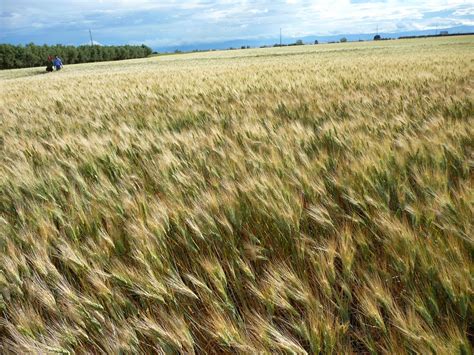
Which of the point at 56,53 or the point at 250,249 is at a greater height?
the point at 56,53

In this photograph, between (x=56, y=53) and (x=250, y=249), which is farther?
(x=56, y=53)

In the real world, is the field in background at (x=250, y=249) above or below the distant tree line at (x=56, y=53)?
below

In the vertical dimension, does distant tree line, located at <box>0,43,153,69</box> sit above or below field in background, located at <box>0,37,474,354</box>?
above

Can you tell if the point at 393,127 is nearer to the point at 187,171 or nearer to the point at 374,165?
the point at 374,165

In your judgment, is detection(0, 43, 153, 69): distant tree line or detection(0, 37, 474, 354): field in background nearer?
detection(0, 37, 474, 354): field in background

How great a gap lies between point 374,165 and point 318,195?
371 mm

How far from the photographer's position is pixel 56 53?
6494cm

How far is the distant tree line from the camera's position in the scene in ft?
191

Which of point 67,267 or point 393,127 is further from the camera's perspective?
point 393,127

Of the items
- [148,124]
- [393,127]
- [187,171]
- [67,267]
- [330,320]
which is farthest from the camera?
[148,124]

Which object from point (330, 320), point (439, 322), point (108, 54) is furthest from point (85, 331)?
point (108, 54)

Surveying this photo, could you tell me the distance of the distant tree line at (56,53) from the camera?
58219 mm

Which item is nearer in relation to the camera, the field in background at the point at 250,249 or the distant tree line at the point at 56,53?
the field in background at the point at 250,249

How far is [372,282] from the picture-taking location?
971 millimetres
